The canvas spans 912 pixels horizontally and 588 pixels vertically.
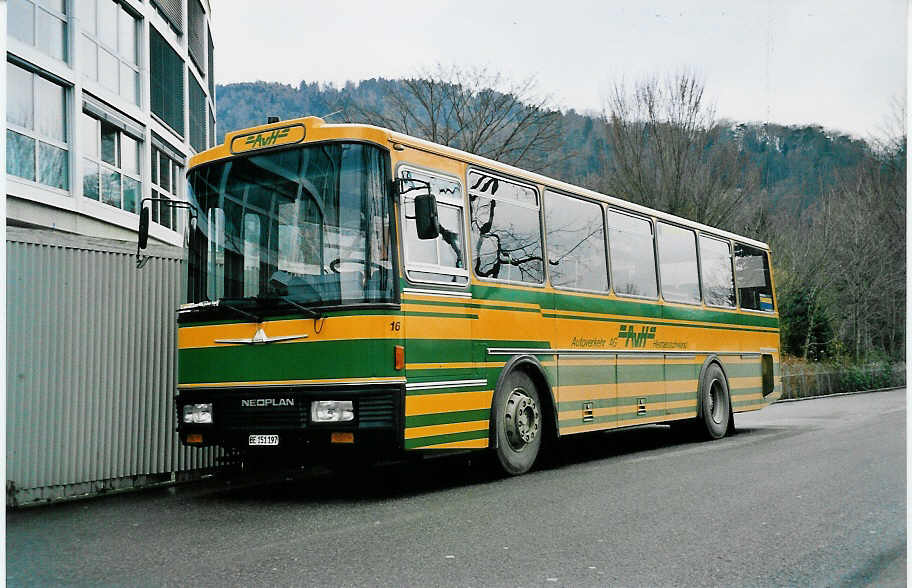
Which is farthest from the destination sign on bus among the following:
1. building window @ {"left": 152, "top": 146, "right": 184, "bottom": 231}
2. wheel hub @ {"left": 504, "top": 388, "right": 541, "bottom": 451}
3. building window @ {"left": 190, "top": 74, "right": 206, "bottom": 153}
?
building window @ {"left": 190, "top": 74, "right": 206, "bottom": 153}

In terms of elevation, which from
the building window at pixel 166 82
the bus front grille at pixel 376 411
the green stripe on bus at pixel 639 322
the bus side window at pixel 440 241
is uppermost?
the building window at pixel 166 82

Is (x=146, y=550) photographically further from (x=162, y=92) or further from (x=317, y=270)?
(x=162, y=92)

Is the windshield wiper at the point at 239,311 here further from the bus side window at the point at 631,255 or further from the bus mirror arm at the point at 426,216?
the bus side window at the point at 631,255

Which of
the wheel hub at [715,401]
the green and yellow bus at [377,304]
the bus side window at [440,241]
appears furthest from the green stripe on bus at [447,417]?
the wheel hub at [715,401]

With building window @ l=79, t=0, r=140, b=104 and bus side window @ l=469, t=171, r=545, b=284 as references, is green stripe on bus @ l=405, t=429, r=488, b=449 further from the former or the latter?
building window @ l=79, t=0, r=140, b=104

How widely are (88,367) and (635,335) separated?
667cm

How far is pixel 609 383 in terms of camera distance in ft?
39.4

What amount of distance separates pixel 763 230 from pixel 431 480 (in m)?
30.8

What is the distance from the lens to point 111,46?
87.1 feet

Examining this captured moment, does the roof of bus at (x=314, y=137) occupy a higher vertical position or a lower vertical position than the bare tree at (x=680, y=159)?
lower

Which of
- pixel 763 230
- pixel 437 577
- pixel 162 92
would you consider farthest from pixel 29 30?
pixel 763 230

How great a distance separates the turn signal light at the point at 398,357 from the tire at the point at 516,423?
156 cm

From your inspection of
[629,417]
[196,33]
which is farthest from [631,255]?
[196,33]

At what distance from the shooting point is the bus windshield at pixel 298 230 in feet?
27.4
